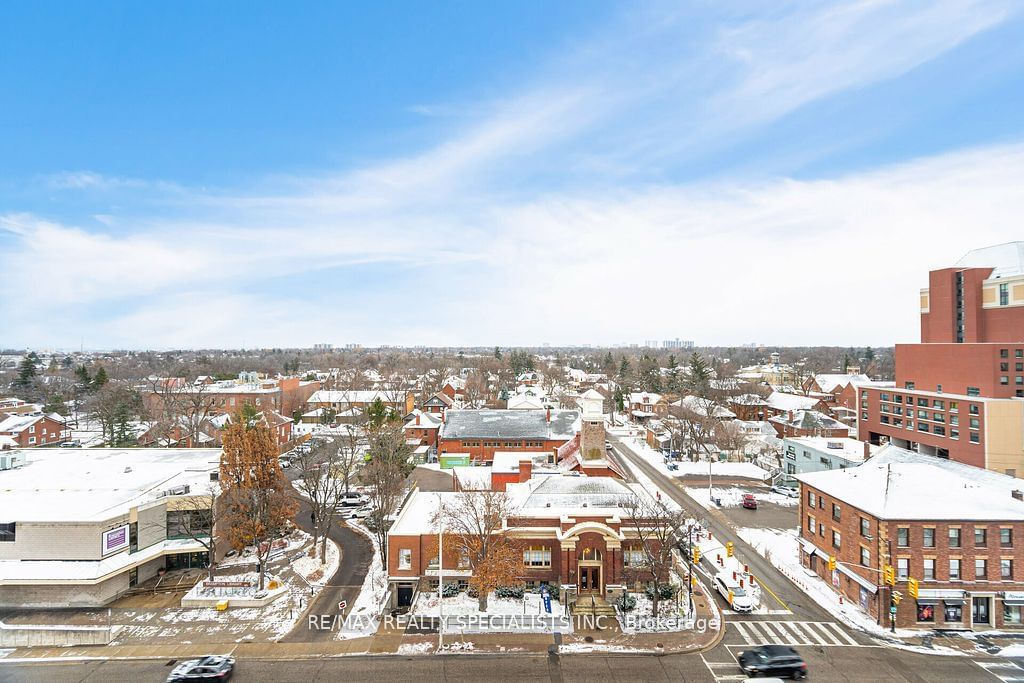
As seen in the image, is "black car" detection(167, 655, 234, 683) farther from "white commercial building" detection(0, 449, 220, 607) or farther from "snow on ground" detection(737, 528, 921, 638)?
"snow on ground" detection(737, 528, 921, 638)

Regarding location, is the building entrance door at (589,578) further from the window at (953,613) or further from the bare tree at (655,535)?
the window at (953,613)

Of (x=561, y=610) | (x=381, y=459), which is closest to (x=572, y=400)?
(x=381, y=459)

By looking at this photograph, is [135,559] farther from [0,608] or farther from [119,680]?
[119,680]

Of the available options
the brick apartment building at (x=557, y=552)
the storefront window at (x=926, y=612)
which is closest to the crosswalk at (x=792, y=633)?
the storefront window at (x=926, y=612)

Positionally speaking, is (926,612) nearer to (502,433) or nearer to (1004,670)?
(1004,670)

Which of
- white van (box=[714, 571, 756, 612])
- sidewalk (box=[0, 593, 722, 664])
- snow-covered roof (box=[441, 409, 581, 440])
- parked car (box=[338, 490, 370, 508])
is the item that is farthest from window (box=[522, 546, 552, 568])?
snow-covered roof (box=[441, 409, 581, 440])
